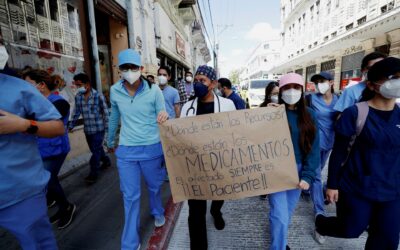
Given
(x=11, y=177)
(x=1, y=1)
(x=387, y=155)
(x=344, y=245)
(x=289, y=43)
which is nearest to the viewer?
(x=11, y=177)

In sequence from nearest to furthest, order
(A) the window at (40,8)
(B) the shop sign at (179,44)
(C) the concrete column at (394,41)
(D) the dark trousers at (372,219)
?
1. (D) the dark trousers at (372,219)
2. (A) the window at (40,8)
3. (C) the concrete column at (394,41)
4. (B) the shop sign at (179,44)

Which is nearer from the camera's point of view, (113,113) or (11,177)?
(11,177)

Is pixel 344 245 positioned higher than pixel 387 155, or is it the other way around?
pixel 387 155

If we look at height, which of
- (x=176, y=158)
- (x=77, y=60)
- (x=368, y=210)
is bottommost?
(x=368, y=210)

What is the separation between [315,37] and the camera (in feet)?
73.3

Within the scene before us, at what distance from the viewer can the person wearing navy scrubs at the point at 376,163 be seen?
5.56 ft

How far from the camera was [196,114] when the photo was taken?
225 cm

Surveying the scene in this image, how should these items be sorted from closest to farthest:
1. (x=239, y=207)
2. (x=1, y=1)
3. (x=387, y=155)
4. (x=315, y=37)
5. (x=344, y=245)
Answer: (x=387, y=155), (x=344, y=245), (x=239, y=207), (x=1, y=1), (x=315, y=37)

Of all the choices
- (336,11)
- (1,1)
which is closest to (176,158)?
(1,1)

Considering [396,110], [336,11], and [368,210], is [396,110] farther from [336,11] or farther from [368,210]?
[336,11]

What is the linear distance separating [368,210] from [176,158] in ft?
5.00

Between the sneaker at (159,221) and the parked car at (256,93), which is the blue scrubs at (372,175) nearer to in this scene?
the sneaker at (159,221)

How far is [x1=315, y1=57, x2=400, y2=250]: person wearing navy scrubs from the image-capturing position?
170cm

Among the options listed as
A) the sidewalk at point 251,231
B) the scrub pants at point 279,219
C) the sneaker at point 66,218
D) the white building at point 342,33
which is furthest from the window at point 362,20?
the sneaker at point 66,218
